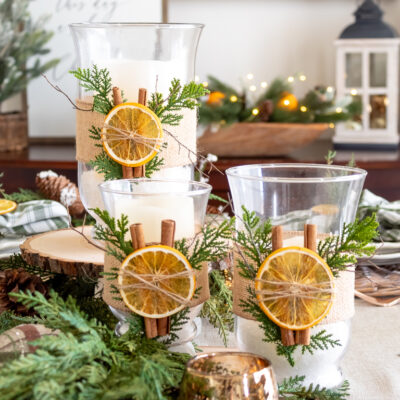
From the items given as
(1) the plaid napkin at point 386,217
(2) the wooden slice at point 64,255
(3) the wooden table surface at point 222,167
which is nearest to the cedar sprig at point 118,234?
(2) the wooden slice at point 64,255

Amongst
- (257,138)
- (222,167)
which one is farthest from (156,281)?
(257,138)

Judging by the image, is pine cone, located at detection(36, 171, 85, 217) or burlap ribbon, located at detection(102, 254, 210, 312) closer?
burlap ribbon, located at detection(102, 254, 210, 312)

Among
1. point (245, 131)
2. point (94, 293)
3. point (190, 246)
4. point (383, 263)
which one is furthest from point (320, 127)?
point (190, 246)

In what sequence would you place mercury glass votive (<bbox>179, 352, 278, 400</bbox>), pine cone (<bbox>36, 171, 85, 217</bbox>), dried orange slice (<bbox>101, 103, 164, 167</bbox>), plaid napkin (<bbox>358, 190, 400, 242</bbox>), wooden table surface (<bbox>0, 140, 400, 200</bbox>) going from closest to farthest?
mercury glass votive (<bbox>179, 352, 278, 400</bbox>), dried orange slice (<bbox>101, 103, 164, 167</bbox>), plaid napkin (<bbox>358, 190, 400, 242</bbox>), pine cone (<bbox>36, 171, 85, 217</bbox>), wooden table surface (<bbox>0, 140, 400, 200</bbox>)

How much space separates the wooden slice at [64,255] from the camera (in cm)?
80

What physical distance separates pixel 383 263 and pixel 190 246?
0.36 m

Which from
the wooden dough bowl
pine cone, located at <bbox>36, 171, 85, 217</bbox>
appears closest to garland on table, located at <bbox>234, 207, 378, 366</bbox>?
pine cone, located at <bbox>36, 171, 85, 217</bbox>

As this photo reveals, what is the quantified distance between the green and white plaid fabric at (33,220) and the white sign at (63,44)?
0.97 metres

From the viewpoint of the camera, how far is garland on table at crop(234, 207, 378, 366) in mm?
548

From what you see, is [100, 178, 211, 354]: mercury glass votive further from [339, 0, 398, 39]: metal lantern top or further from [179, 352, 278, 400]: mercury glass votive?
[339, 0, 398, 39]: metal lantern top

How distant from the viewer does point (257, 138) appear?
1.77 metres

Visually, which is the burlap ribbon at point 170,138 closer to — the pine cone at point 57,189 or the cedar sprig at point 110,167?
the cedar sprig at point 110,167

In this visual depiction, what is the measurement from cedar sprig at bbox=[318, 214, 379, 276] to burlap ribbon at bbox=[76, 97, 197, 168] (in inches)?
9.2

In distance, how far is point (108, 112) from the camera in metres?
0.68
